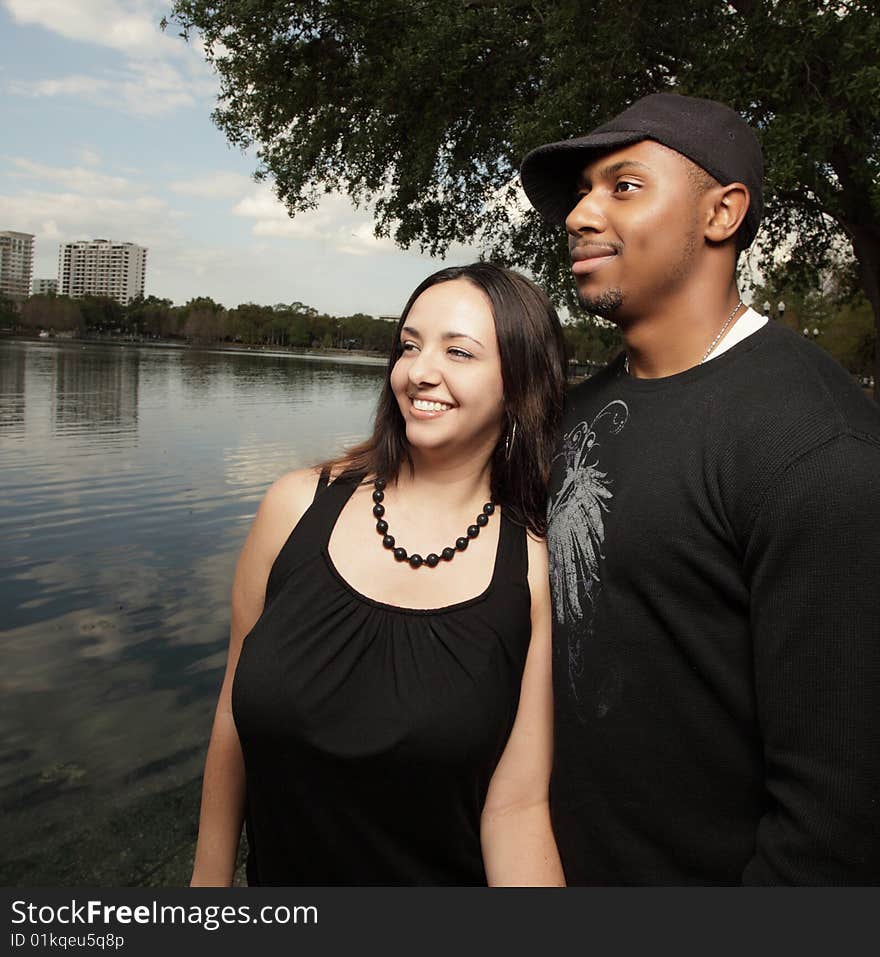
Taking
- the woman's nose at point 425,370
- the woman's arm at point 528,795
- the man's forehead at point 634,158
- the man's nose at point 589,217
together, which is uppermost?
the man's forehead at point 634,158

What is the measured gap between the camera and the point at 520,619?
2.13 m

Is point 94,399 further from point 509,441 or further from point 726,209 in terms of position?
point 726,209

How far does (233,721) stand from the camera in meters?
2.28

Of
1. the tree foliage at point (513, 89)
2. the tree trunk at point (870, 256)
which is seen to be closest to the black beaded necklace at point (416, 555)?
the tree foliage at point (513, 89)

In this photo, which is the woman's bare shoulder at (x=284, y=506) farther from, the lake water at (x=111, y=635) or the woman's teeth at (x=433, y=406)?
the lake water at (x=111, y=635)

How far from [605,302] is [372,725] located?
1164mm

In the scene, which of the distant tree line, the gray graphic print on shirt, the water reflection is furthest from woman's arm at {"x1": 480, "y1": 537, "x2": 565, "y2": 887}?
the distant tree line

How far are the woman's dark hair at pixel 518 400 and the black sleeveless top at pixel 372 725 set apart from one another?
1.03 ft

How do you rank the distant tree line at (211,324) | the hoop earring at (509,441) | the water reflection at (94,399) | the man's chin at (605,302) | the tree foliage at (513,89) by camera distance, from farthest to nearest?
the distant tree line at (211,324), the water reflection at (94,399), the tree foliage at (513,89), the hoop earring at (509,441), the man's chin at (605,302)

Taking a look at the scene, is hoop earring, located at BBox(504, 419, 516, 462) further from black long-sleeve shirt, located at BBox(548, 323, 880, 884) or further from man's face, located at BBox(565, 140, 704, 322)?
man's face, located at BBox(565, 140, 704, 322)

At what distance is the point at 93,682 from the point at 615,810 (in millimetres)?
5556

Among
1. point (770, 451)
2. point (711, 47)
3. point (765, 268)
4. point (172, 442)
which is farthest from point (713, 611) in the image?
point (172, 442)

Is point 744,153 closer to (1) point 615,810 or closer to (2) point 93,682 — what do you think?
(1) point 615,810

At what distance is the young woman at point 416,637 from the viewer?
199 cm
